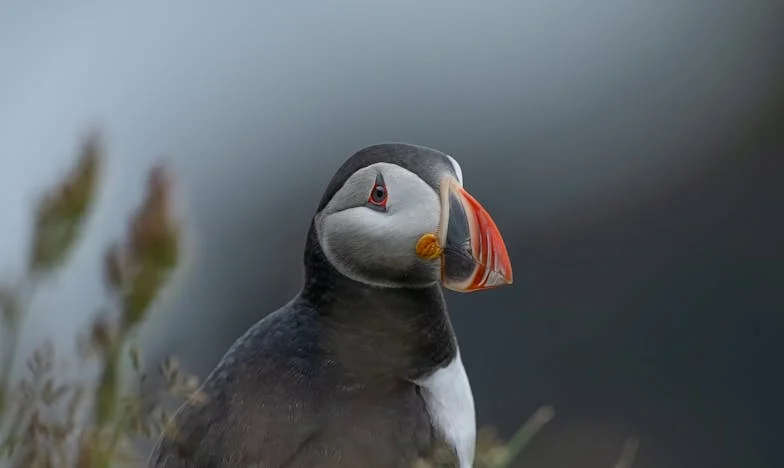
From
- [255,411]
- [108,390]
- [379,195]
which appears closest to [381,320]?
A: [379,195]

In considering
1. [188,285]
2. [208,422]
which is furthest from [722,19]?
[188,285]

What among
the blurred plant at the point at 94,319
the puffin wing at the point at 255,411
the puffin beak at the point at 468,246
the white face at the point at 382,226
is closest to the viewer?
the blurred plant at the point at 94,319

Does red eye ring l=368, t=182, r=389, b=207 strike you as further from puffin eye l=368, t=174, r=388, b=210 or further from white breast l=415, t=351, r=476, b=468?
white breast l=415, t=351, r=476, b=468

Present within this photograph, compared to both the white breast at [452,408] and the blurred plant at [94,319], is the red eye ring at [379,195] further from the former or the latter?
the blurred plant at [94,319]

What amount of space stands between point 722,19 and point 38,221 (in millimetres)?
17126

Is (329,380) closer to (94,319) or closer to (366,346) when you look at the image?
(366,346)

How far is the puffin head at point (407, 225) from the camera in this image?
298 cm

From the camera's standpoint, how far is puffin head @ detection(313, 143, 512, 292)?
9.79ft

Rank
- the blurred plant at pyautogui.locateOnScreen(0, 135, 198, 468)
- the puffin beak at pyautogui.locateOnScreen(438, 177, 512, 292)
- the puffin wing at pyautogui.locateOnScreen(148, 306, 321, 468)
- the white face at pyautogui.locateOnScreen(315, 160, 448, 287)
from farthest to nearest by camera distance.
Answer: the white face at pyautogui.locateOnScreen(315, 160, 448, 287), the puffin beak at pyautogui.locateOnScreen(438, 177, 512, 292), the puffin wing at pyautogui.locateOnScreen(148, 306, 321, 468), the blurred plant at pyautogui.locateOnScreen(0, 135, 198, 468)

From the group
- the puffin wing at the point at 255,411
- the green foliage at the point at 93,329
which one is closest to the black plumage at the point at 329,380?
the puffin wing at the point at 255,411

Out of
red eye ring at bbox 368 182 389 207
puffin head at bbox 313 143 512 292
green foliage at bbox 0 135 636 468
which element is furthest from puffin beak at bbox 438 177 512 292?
green foliage at bbox 0 135 636 468

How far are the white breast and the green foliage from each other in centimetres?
161

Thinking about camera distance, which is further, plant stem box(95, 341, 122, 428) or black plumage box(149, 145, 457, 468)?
black plumage box(149, 145, 457, 468)

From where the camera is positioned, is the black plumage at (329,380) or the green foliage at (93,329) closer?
the green foliage at (93,329)
